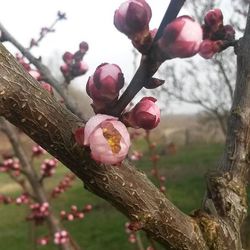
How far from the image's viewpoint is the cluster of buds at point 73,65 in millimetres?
2306

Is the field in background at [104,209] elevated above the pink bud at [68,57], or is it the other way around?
the pink bud at [68,57]

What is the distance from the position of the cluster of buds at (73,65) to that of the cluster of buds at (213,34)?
1047mm

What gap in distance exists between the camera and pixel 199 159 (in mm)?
17750

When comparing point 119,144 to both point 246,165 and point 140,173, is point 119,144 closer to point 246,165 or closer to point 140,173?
point 140,173

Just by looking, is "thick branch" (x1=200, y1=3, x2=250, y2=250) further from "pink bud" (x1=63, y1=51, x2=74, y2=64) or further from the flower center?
"pink bud" (x1=63, y1=51, x2=74, y2=64)

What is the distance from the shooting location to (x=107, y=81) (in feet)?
2.52

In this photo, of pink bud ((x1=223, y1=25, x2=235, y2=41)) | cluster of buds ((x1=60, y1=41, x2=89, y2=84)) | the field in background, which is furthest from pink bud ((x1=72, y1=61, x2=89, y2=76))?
the field in background

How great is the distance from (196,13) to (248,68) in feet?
28.3

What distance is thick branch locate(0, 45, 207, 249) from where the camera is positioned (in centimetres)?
73

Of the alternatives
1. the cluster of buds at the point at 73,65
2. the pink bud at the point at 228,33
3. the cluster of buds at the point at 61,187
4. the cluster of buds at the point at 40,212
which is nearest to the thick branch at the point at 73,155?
the pink bud at the point at 228,33

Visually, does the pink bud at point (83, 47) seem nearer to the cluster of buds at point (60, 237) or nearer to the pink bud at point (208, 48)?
the pink bud at point (208, 48)

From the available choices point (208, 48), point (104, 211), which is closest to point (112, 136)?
point (208, 48)

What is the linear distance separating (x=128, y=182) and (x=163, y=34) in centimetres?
29

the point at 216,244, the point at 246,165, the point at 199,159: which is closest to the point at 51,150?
the point at 216,244
